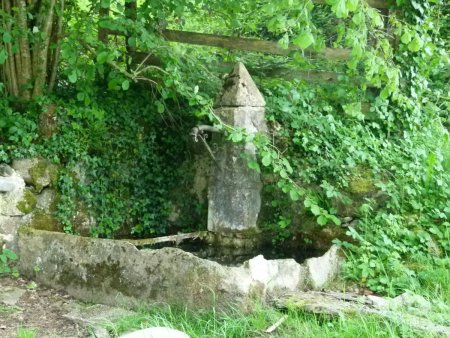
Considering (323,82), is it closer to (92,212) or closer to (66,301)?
(92,212)

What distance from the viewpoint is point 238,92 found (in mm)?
4969

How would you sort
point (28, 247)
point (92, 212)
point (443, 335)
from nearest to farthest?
1. point (443, 335)
2. point (28, 247)
3. point (92, 212)

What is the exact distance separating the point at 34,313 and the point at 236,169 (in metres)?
2.14

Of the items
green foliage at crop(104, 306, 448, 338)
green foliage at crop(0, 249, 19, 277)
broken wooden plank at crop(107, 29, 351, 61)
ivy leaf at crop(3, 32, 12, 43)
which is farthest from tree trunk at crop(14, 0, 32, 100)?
green foliage at crop(104, 306, 448, 338)

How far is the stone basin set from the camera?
3809 mm

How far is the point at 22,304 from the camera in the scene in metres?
4.23

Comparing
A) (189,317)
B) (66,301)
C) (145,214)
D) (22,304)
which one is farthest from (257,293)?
(145,214)

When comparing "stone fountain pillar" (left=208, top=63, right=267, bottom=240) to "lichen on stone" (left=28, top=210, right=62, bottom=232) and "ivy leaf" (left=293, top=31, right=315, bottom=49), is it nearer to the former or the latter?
"lichen on stone" (left=28, top=210, right=62, bottom=232)

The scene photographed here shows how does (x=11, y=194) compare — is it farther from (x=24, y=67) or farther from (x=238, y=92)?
(x=238, y=92)

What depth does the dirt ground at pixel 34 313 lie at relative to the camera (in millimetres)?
3795

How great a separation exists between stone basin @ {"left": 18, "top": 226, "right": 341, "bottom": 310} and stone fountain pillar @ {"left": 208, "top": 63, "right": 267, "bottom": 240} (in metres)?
0.99

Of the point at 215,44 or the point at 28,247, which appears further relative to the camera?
the point at 215,44

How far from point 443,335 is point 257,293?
125 centimetres

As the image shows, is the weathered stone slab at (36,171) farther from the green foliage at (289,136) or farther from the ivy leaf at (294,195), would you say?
the ivy leaf at (294,195)
